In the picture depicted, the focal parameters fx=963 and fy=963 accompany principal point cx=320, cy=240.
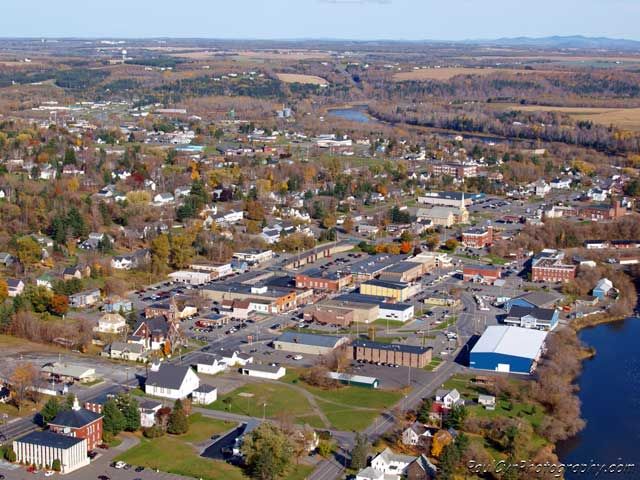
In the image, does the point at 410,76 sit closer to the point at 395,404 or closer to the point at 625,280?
the point at 625,280

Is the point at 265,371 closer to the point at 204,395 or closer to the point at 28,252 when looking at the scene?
the point at 204,395

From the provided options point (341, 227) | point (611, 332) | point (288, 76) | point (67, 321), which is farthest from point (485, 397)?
point (288, 76)

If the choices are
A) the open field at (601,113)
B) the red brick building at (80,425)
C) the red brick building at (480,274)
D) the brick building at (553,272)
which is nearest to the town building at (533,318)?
the red brick building at (480,274)

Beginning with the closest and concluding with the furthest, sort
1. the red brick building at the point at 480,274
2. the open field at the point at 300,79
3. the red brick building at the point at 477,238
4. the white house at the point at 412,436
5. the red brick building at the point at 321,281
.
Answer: the white house at the point at 412,436, the red brick building at the point at 321,281, the red brick building at the point at 480,274, the red brick building at the point at 477,238, the open field at the point at 300,79

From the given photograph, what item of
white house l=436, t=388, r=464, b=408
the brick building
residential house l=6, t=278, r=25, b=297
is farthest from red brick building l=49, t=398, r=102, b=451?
the brick building

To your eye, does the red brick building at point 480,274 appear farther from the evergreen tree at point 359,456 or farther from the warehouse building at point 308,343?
the evergreen tree at point 359,456

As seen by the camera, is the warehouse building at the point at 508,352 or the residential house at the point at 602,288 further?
the residential house at the point at 602,288
